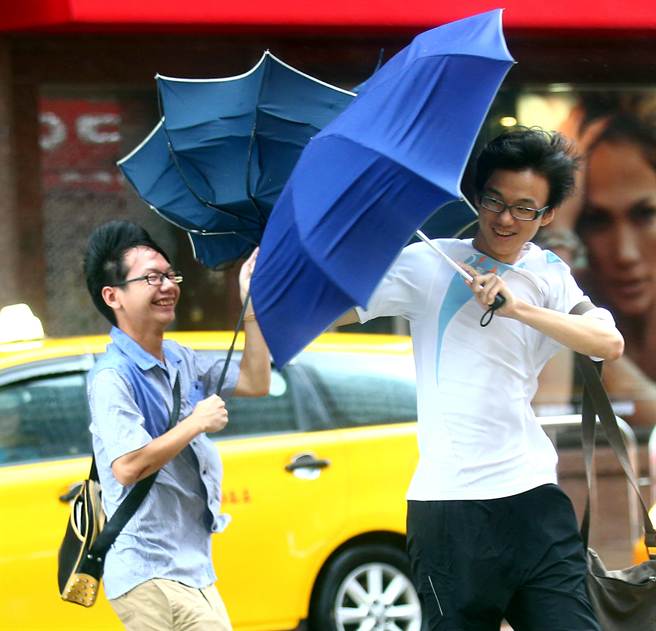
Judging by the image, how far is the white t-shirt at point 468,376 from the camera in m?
3.47

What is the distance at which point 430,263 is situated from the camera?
11.7 ft

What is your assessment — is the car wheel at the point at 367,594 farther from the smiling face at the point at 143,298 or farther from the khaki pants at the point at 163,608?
the smiling face at the point at 143,298

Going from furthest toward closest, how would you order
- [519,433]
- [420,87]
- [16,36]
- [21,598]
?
[16,36] → [21,598] → [519,433] → [420,87]

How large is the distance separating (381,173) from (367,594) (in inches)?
154

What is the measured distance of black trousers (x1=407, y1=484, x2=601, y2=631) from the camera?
3451mm

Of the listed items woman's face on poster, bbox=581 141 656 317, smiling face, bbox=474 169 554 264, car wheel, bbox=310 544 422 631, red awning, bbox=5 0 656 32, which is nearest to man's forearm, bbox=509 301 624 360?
smiling face, bbox=474 169 554 264

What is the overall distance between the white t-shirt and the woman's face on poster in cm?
670

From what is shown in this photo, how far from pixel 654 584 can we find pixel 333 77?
6646 millimetres

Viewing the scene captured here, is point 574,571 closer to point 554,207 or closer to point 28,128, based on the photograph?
point 554,207

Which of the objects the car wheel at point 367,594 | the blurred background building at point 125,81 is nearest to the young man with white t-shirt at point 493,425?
the car wheel at point 367,594

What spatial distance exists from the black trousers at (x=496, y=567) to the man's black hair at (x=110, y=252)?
3.52 ft

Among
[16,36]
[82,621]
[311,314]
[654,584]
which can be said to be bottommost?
[82,621]

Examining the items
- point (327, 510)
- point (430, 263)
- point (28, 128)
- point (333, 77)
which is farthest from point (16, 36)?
point (430, 263)

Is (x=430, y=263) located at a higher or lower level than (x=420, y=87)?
lower
